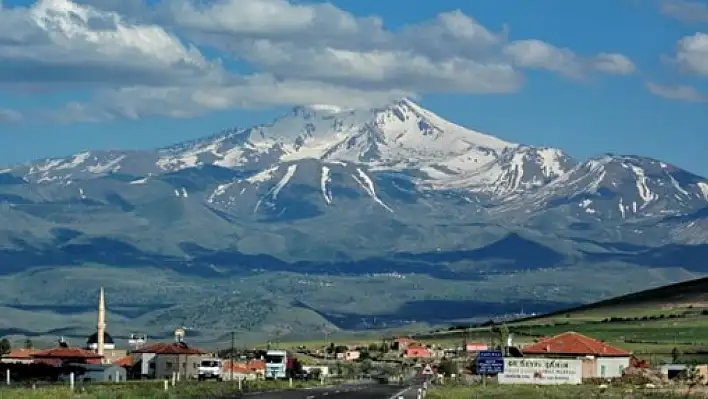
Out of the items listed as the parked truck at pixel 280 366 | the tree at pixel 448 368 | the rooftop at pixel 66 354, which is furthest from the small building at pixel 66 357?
the tree at pixel 448 368

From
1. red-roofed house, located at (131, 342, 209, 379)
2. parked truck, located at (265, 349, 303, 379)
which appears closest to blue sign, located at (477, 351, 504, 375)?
parked truck, located at (265, 349, 303, 379)

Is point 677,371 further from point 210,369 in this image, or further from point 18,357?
point 18,357

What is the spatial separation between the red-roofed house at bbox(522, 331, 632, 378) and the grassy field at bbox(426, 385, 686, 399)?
2472 centimetres

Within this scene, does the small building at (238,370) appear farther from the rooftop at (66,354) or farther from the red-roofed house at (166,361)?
the rooftop at (66,354)

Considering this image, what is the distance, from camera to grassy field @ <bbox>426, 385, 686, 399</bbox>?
6944 centimetres

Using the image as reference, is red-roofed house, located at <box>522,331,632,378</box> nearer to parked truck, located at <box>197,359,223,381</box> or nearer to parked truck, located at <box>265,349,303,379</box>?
parked truck, located at <box>197,359,223,381</box>

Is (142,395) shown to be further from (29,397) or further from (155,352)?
(155,352)

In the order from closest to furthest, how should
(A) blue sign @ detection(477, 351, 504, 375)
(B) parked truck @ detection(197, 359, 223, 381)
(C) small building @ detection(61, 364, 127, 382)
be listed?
1. (A) blue sign @ detection(477, 351, 504, 375)
2. (C) small building @ detection(61, 364, 127, 382)
3. (B) parked truck @ detection(197, 359, 223, 381)

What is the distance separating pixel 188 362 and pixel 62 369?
30.4m

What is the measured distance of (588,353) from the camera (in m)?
108

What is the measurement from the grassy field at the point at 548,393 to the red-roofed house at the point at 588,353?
81.1 feet

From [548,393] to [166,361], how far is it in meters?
85.4

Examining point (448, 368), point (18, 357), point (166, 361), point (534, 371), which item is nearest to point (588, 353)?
point (448, 368)

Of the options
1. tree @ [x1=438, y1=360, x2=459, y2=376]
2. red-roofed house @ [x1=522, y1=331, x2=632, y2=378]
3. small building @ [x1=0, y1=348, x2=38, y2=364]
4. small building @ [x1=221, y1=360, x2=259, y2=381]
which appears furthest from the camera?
small building @ [x1=0, y1=348, x2=38, y2=364]
